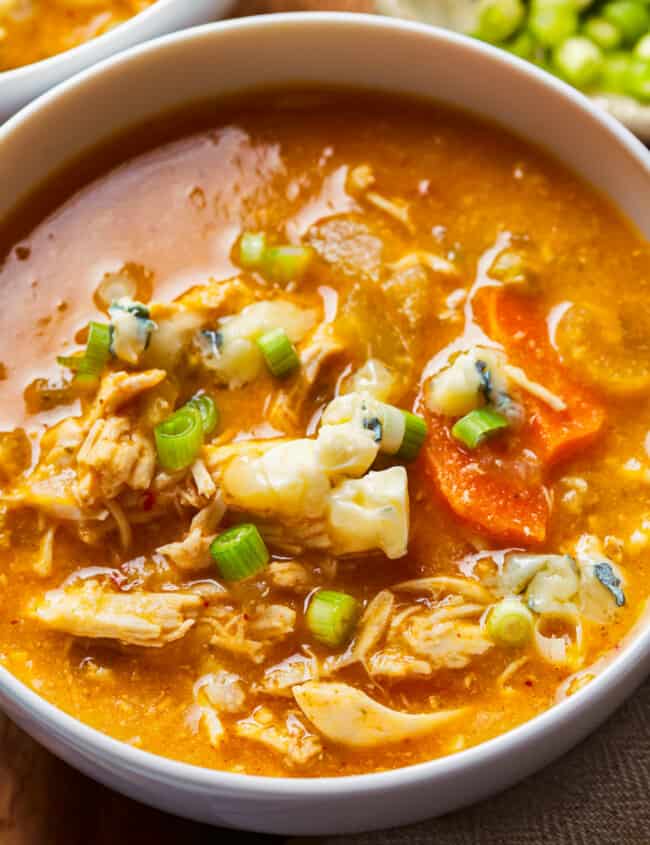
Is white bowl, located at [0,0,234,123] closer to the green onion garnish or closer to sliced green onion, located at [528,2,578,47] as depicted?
sliced green onion, located at [528,2,578,47]

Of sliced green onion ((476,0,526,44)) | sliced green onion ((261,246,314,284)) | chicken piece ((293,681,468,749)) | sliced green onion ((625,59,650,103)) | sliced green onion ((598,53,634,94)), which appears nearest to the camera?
chicken piece ((293,681,468,749))

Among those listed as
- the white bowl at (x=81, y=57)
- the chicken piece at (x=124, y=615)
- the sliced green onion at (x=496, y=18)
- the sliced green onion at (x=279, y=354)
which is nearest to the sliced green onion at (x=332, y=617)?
the chicken piece at (x=124, y=615)

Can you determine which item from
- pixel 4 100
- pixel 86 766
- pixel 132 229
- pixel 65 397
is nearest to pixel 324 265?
pixel 132 229

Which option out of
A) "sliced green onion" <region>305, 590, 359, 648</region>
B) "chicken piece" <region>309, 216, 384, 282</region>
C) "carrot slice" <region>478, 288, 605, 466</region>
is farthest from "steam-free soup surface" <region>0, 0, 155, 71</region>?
"sliced green onion" <region>305, 590, 359, 648</region>

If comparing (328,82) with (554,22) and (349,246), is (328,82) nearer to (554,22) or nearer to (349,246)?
(349,246)

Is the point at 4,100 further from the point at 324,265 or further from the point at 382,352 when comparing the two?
the point at 382,352

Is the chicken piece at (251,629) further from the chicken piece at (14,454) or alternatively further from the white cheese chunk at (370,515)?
the chicken piece at (14,454)

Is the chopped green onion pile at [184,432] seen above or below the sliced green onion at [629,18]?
above
